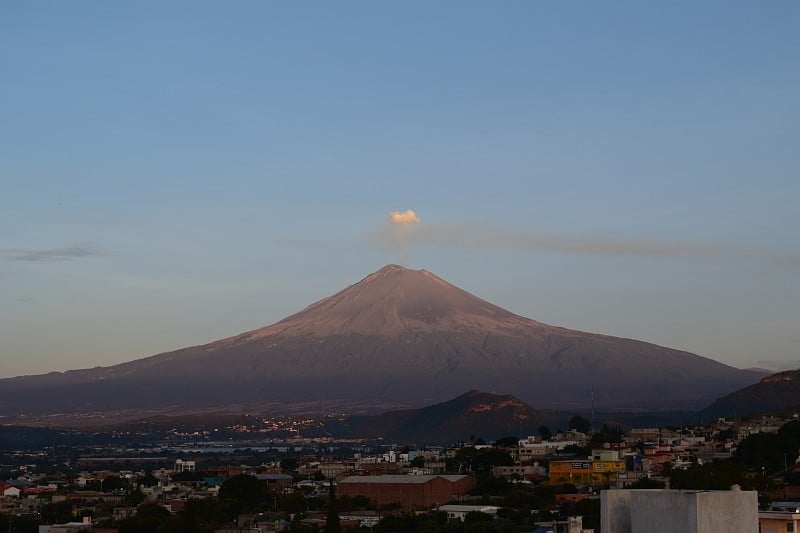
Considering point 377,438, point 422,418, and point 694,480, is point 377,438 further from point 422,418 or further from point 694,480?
point 694,480

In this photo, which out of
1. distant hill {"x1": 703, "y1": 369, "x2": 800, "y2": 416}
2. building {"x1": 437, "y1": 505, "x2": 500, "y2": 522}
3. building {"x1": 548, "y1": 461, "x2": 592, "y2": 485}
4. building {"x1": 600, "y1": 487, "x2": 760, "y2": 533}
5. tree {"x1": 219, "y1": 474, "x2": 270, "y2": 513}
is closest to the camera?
building {"x1": 600, "y1": 487, "x2": 760, "y2": 533}

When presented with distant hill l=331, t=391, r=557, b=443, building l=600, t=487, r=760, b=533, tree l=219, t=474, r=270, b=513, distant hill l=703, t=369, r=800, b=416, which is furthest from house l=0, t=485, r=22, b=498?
distant hill l=703, t=369, r=800, b=416

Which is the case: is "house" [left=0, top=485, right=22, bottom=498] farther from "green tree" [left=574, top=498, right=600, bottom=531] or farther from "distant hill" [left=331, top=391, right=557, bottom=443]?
"distant hill" [left=331, top=391, right=557, bottom=443]

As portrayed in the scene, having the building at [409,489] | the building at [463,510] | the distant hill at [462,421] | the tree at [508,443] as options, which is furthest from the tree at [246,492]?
the distant hill at [462,421]

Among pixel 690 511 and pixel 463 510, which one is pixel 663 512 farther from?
pixel 463 510


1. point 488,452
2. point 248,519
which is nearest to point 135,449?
point 488,452

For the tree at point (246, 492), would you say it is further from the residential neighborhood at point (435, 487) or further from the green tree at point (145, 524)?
the green tree at point (145, 524)
